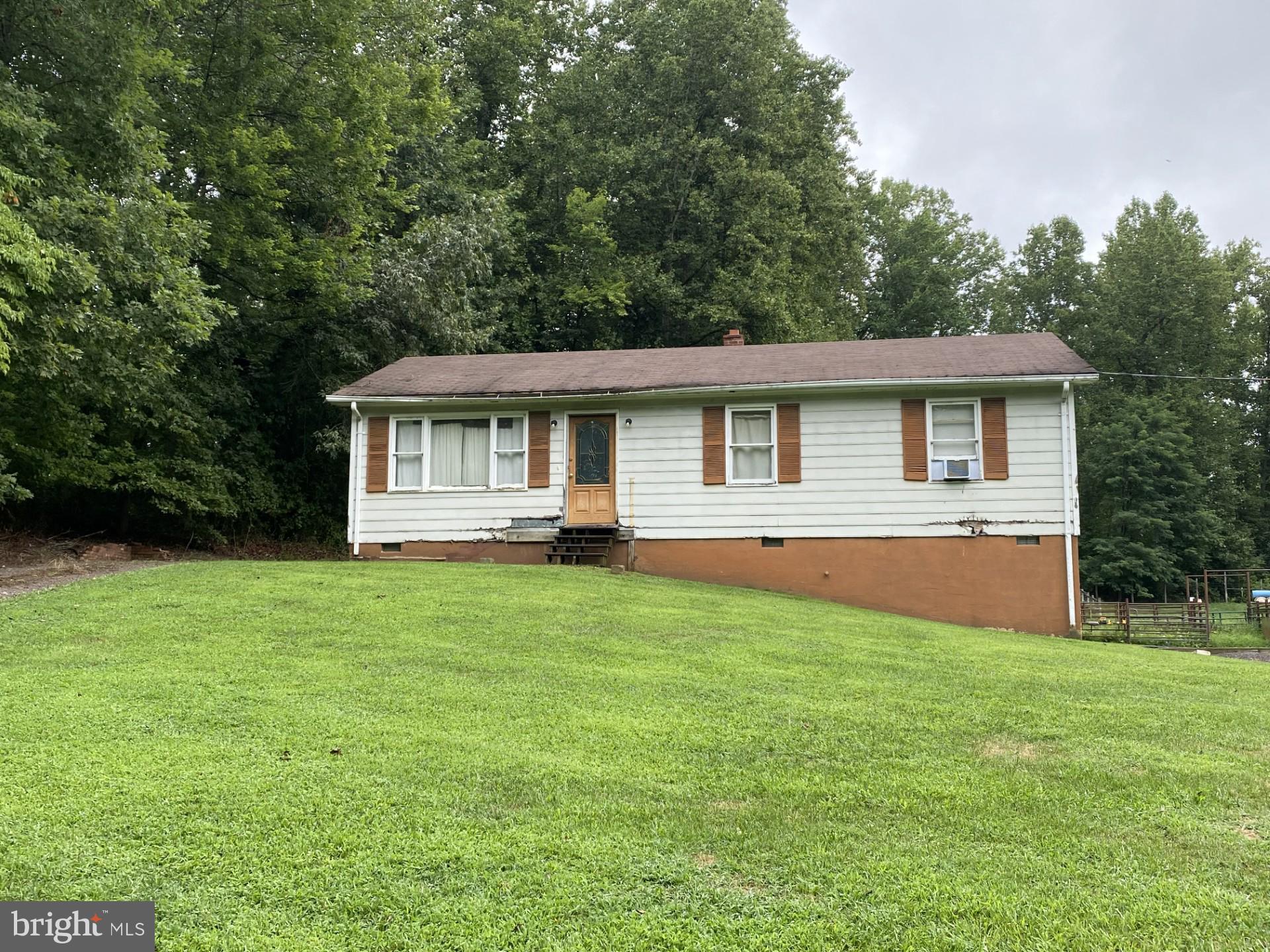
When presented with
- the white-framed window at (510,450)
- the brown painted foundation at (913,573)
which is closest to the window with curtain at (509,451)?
the white-framed window at (510,450)

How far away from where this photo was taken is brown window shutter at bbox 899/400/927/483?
14.2m

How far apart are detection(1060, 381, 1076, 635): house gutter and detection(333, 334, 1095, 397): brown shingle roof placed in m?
0.64

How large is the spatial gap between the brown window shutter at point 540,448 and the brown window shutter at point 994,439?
742 cm

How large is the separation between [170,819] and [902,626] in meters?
9.11

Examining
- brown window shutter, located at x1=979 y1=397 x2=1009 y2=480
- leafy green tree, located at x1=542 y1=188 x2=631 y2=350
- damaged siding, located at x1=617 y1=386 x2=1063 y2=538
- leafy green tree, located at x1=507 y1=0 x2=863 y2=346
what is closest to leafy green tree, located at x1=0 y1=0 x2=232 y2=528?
damaged siding, located at x1=617 y1=386 x2=1063 y2=538

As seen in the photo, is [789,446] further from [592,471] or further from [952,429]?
[592,471]

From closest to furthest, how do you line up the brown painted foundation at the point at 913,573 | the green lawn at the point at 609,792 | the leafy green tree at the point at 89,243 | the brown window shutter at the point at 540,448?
the green lawn at the point at 609,792 < the leafy green tree at the point at 89,243 < the brown painted foundation at the point at 913,573 < the brown window shutter at the point at 540,448

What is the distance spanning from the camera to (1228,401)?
4134 centimetres

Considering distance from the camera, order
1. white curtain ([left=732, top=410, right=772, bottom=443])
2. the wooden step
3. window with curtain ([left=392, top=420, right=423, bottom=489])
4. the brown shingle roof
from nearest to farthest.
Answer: the brown shingle roof < the wooden step < white curtain ([left=732, top=410, right=772, bottom=443]) < window with curtain ([left=392, top=420, right=423, bottom=489])

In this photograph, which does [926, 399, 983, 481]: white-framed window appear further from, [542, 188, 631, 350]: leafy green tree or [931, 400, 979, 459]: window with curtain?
[542, 188, 631, 350]: leafy green tree

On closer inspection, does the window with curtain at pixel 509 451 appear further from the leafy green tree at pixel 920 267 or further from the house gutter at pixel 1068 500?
the leafy green tree at pixel 920 267

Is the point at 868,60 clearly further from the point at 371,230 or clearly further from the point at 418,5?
the point at 371,230

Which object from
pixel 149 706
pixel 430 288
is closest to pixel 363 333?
pixel 430 288

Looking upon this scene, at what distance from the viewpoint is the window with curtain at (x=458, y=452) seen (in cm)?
1558
